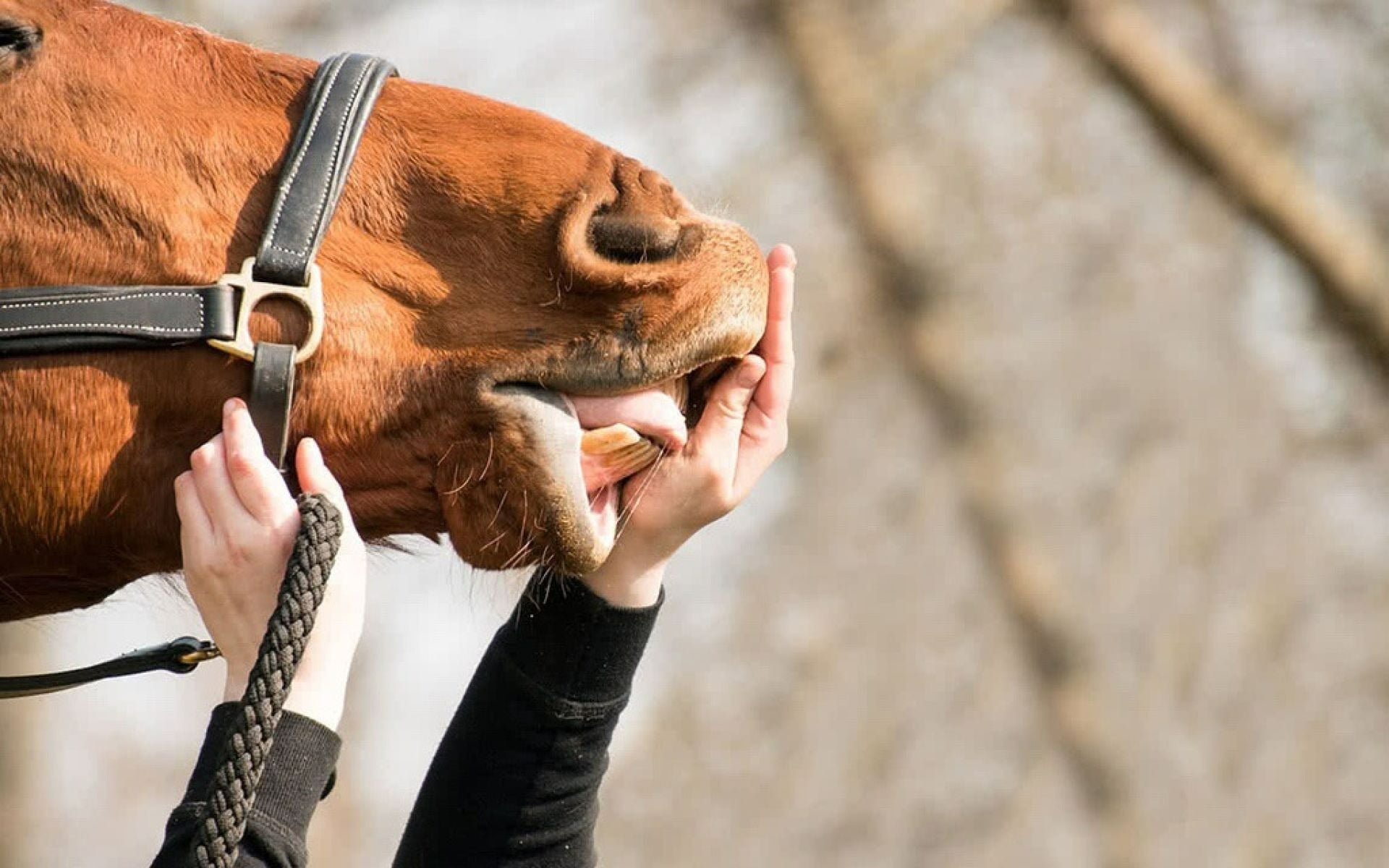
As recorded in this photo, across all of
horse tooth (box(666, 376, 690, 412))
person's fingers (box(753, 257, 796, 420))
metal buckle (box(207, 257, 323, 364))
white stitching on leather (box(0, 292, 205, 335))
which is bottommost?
white stitching on leather (box(0, 292, 205, 335))

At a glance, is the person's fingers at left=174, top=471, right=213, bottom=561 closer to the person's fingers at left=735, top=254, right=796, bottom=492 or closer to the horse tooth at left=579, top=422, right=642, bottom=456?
the horse tooth at left=579, top=422, right=642, bottom=456

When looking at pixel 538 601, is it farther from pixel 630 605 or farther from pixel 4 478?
pixel 4 478

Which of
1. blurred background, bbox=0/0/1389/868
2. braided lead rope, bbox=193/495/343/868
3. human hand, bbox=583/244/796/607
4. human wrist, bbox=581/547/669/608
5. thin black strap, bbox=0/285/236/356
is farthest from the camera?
blurred background, bbox=0/0/1389/868

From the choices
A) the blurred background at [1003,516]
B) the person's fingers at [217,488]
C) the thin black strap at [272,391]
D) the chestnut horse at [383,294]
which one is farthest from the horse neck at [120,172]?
the blurred background at [1003,516]

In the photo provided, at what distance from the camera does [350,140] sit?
257 centimetres

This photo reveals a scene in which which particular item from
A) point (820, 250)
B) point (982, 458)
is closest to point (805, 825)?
point (982, 458)

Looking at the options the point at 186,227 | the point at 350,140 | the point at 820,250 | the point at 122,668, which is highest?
the point at 820,250

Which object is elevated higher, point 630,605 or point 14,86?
point 14,86

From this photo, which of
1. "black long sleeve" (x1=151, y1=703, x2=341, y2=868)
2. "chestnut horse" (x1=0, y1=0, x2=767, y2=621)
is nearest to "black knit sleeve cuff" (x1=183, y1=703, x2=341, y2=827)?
"black long sleeve" (x1=151, y1=703, x2=341, y2=868)

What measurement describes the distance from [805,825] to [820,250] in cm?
448

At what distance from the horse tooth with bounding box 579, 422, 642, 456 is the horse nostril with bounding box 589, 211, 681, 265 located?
234 millimetres

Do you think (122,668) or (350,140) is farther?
(122,668)

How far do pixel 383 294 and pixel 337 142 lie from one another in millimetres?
232

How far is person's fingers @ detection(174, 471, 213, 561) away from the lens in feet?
7.90
